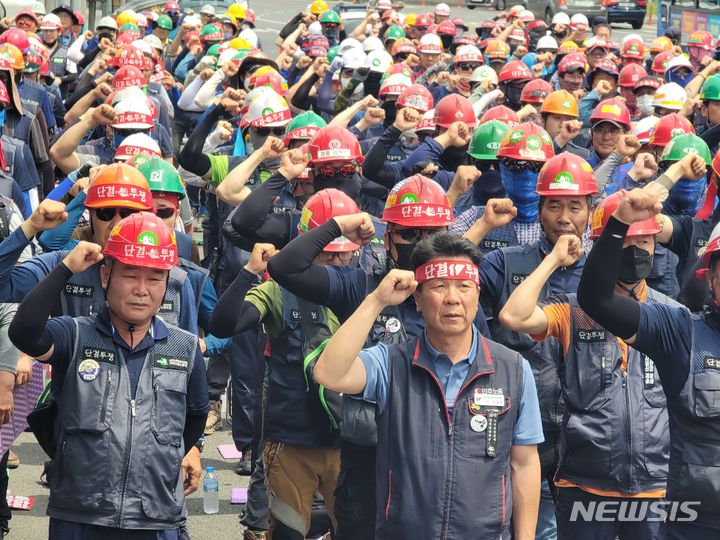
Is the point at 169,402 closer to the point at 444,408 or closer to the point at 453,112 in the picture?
the point at 444,408

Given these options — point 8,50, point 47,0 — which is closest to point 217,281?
point 8,50

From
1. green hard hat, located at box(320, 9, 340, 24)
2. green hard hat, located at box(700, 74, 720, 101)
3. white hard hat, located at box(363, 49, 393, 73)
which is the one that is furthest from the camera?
green hard hat, located at box(320, 9, 340, 24)

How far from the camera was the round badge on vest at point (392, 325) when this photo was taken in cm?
671

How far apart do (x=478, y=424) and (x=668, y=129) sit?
6336mm

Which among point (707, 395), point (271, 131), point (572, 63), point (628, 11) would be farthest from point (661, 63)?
point (628, 11)

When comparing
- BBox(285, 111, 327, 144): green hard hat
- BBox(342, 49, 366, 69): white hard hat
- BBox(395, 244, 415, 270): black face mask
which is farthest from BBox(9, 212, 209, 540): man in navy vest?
BBox(342, 49, 366, 69): white hard hat

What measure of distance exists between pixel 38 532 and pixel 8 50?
17.9ft

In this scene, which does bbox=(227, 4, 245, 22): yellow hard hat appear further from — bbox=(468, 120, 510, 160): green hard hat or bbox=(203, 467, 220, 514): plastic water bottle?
bbox=(203, 467, 220, 514): plastic water bottle

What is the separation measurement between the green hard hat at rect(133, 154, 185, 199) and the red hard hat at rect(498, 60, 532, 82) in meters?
8.87

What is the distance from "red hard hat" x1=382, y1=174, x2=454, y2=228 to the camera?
7.24 m

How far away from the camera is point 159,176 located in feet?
27.3

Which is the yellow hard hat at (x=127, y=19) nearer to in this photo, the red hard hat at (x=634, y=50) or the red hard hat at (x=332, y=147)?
the red hard hat at (x=634, y=50)

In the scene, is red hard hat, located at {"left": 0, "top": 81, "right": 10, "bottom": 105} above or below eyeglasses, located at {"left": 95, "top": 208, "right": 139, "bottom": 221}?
below

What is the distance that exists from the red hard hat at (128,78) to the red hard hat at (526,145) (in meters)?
5.32
